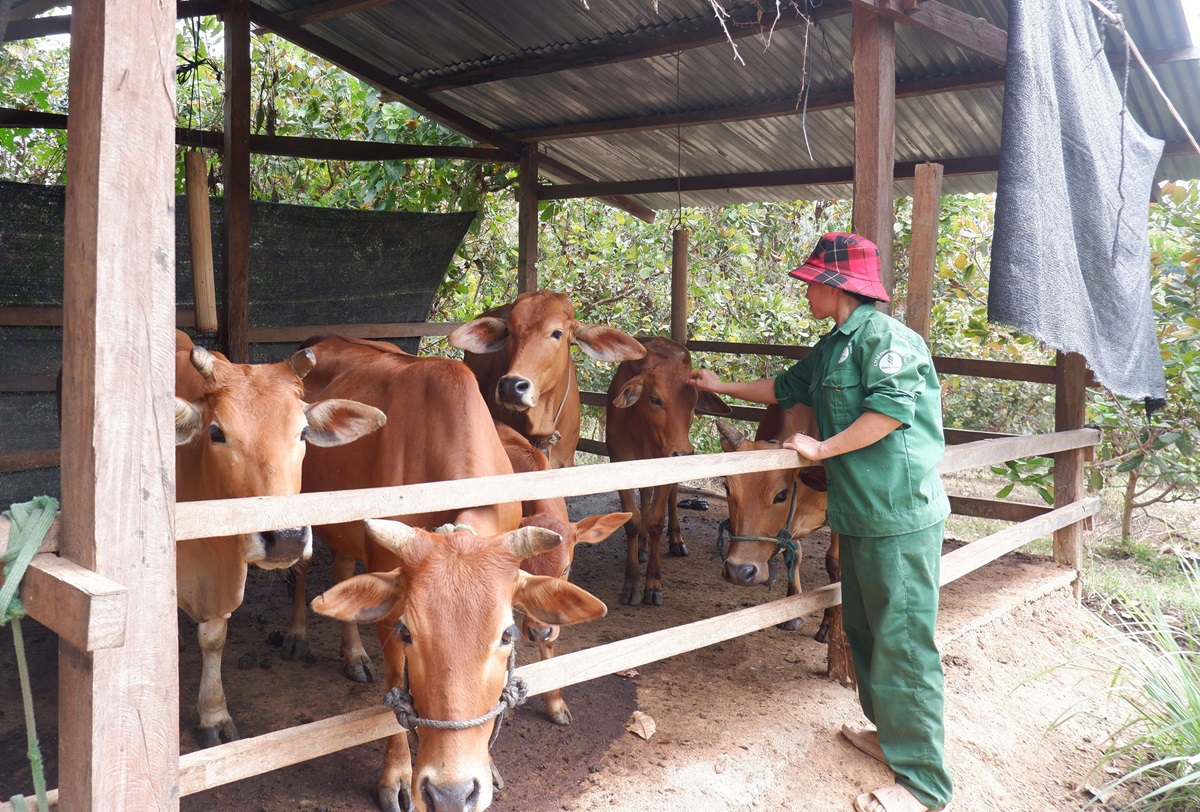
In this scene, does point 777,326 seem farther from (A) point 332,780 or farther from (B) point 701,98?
(A) point 332,780

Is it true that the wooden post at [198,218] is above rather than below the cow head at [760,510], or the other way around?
above

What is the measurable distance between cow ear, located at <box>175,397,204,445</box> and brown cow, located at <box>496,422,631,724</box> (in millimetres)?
1325

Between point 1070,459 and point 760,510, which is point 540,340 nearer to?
point 760,510

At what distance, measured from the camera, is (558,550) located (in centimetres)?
363

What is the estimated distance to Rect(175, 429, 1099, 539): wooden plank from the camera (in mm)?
2254

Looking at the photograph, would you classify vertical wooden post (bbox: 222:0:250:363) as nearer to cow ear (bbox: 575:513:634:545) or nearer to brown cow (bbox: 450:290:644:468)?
brown cow (bbox: 450:290:644:468)

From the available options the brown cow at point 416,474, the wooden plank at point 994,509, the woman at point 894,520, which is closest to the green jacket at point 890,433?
the woman at point 894,520

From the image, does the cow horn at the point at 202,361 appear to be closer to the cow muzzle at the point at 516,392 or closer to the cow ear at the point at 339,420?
the cow ear at the point at 339,420

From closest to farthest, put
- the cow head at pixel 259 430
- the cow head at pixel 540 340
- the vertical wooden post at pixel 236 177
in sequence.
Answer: the cow head at pixel 259 430 < the cow head at pixel 540 340 < the vertical wooden post at pixel 236 177

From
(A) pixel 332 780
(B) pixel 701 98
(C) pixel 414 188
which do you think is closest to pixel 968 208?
(B) pixel 701 98

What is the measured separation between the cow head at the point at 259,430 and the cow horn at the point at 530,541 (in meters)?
0.80

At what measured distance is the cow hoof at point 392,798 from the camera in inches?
131

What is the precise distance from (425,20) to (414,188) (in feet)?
10.8

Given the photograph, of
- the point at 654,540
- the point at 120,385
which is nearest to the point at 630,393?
the point at 654,540
